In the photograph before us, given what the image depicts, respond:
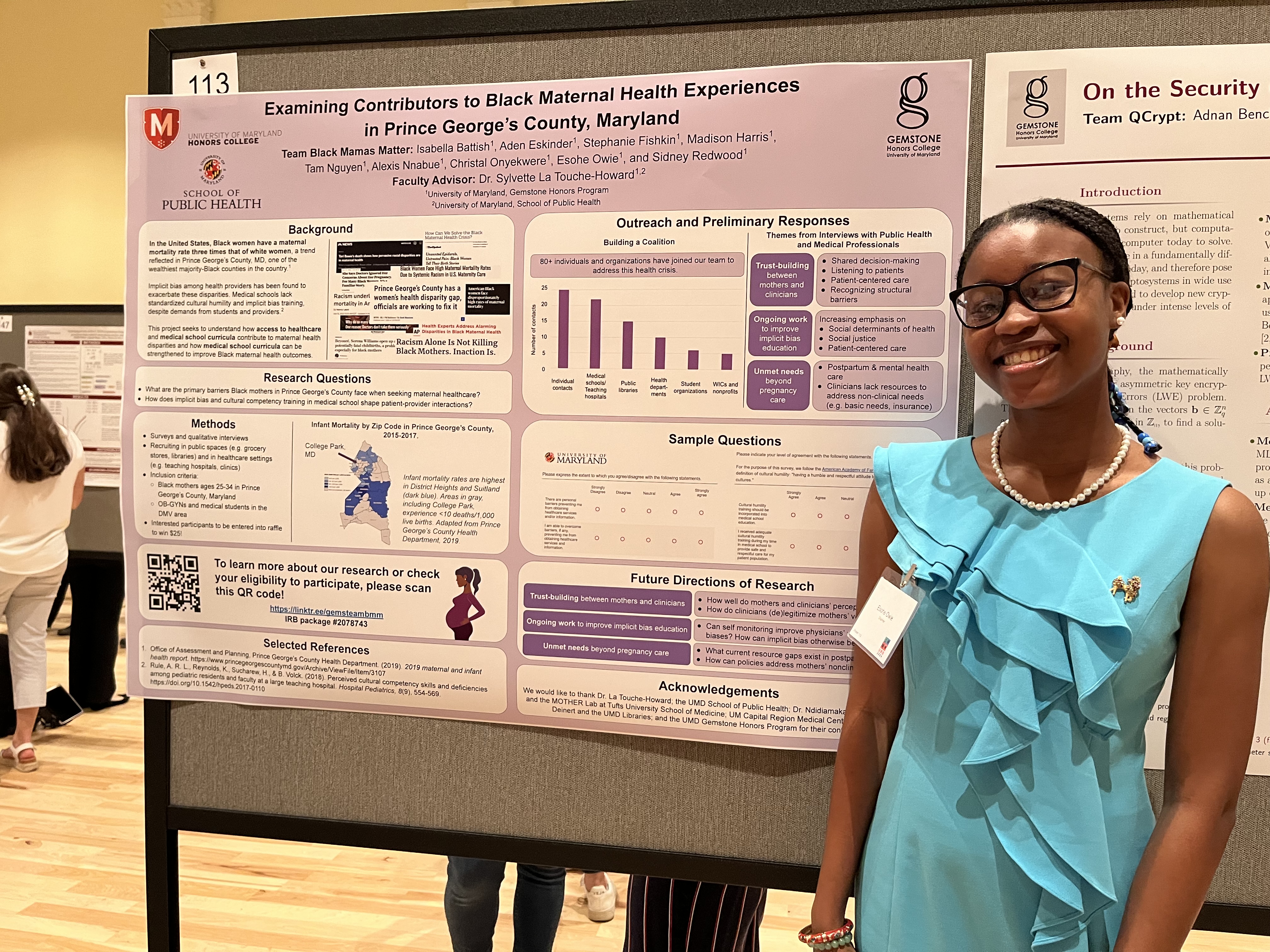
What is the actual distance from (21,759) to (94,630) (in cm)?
83

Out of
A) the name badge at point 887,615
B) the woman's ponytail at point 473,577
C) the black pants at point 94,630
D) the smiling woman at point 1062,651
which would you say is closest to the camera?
the smiling woman at point 1062,651

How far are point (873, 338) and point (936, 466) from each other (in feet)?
0.81

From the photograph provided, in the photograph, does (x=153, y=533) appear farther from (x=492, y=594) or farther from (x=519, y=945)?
(x=519, y=945)

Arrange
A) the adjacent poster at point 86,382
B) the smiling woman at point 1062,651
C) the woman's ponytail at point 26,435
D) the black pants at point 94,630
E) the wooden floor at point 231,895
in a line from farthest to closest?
the black pants at point 94,630 < the adjacent poster at point 86,382 < the woman's ponytail at point 26,435 < the wooden floor at point 231,895 < the smiling woman at point 1062,651

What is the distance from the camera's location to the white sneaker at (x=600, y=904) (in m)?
2.87

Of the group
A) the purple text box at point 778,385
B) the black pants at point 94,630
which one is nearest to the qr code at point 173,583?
the purple text box at point 778,385

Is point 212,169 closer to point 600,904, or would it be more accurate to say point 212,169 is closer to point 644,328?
point 644,328

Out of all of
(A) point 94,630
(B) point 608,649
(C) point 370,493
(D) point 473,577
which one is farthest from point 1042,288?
(A) point 94,630

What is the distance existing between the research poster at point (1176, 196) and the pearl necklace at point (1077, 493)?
0.21 m

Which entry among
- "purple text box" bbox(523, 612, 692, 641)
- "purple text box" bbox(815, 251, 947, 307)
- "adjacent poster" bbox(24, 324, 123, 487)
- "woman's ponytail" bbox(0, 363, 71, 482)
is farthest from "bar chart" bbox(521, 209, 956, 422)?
"adjacent poster" bbox(24, 324, 123, 487)

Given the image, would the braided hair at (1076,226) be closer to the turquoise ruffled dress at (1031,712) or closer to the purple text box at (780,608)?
the turquoise ruffled dress at (1031,712)

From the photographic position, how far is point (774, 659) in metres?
1.40

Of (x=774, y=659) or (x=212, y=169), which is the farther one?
(x=212, y=169)

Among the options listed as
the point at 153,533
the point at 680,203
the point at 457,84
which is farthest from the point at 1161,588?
the point at 153,533
